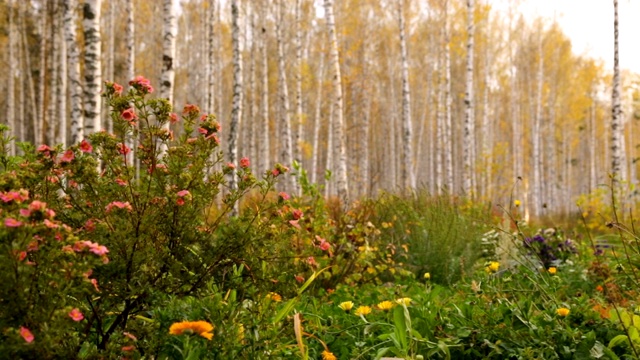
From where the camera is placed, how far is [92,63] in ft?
27.1

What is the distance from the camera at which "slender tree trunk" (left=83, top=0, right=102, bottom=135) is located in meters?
8.07

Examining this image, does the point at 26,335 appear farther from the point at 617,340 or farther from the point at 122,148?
the point at 617,340

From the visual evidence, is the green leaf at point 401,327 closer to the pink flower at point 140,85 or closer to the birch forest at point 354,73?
the pink flower at point 140,85

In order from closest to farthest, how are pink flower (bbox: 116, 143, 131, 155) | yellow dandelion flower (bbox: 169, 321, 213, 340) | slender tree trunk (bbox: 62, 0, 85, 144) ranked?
yellow dandelion flower (bbox: 169, 321, 213, 340) < pink flower (bbox: 116, 143, 131, 155) < slender tree trunk (bbox: 62, 0, 85, 144)

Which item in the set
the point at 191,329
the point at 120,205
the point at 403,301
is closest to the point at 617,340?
the point at 403,301

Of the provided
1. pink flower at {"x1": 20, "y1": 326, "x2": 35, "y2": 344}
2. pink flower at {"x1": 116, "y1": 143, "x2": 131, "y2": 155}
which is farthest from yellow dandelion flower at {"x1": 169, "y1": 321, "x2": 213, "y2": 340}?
pink flower at {"x1": 116, "y1": 143, "x2": 131, "y2": 155}

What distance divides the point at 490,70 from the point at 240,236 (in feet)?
93.3

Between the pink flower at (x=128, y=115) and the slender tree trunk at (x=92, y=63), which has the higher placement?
the slender tree trunk at (x=92, y=63)

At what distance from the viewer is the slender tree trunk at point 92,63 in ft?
26.5

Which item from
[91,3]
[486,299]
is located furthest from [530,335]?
[91,3]

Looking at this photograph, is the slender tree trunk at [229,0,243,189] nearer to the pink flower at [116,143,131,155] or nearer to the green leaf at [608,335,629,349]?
the pink flower at [116,143,131,155]

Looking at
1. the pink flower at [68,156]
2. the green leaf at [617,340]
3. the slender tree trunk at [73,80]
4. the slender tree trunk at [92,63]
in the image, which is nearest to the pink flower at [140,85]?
the pink flower at [68,156]

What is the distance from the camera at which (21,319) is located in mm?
1646

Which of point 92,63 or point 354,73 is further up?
point 354,73
